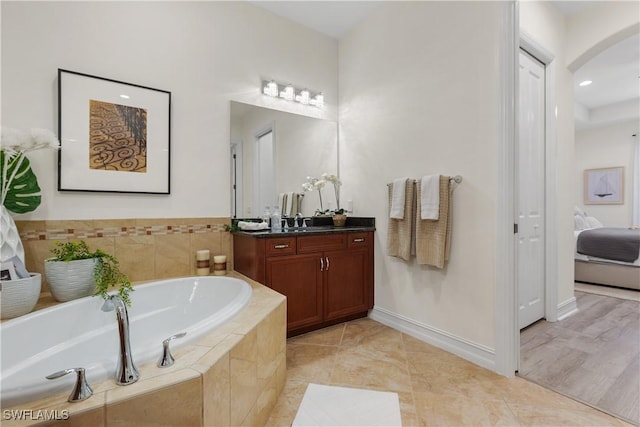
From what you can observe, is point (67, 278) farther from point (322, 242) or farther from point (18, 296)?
point (322, 242)

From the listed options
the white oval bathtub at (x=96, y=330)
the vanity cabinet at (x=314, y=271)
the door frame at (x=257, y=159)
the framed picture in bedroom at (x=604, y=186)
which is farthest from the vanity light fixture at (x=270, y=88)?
the framed picture in bedroom at (x=604, y=186)

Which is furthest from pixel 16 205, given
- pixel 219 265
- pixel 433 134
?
pixel 433 134

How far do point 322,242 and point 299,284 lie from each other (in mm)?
397

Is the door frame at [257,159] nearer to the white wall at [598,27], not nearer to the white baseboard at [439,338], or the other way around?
the white baseboard at [439,338]

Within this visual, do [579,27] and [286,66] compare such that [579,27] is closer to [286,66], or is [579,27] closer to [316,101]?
[316,101]

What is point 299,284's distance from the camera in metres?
2.37

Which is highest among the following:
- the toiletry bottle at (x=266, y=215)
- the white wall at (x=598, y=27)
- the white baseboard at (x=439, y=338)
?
the white wall at (x=598, y=27)

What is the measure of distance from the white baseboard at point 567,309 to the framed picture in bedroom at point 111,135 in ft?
12.0

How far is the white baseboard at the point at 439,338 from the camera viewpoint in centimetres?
195

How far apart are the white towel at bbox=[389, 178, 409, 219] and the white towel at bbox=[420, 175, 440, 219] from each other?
0.62ft

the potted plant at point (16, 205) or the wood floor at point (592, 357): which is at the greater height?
the potted plant at point (16, 205)

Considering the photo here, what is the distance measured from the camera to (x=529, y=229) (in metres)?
2.55

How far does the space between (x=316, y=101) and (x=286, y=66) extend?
0.44 meters

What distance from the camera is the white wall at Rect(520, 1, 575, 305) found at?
265cm
